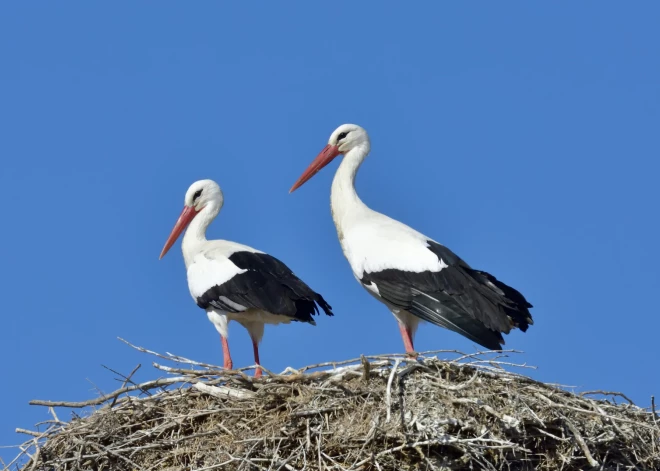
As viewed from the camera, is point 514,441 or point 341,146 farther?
point 341,146

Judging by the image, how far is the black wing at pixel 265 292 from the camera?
927cm

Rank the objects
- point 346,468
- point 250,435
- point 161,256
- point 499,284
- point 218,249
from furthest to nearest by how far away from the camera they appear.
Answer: point 161,256 < point 218,249 < point 499,284 < point 250,435 < point 346,468

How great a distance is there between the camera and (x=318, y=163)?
10633 millimetres

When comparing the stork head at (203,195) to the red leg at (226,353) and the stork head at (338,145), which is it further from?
the red leg at (226,353)

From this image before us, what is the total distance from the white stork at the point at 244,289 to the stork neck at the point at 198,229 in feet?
0.04

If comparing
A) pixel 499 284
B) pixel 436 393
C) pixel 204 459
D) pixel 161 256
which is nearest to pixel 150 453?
pixel 204 459

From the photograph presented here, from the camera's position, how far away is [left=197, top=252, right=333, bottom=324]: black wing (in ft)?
30.4

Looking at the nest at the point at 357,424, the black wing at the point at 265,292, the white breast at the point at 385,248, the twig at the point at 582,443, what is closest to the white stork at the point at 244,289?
the black wing at the point at 265,292

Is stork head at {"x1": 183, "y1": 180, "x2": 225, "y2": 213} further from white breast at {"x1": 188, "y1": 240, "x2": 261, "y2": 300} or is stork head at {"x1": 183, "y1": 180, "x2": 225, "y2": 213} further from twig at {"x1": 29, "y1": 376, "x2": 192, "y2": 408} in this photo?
twig at {"x1": 29, "y1": 376, "x2": 192, "y2": 408}

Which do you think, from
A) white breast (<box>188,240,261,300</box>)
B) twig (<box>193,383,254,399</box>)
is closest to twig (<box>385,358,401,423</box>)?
twig (<box>193,383,254,399</box>)

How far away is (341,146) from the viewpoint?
10.5 metres

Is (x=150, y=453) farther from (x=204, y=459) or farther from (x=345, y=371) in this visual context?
(x=345, y=371)

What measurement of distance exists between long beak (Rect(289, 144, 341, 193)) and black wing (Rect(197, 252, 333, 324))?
40.2 inches

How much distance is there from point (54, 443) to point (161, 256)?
3304mm
